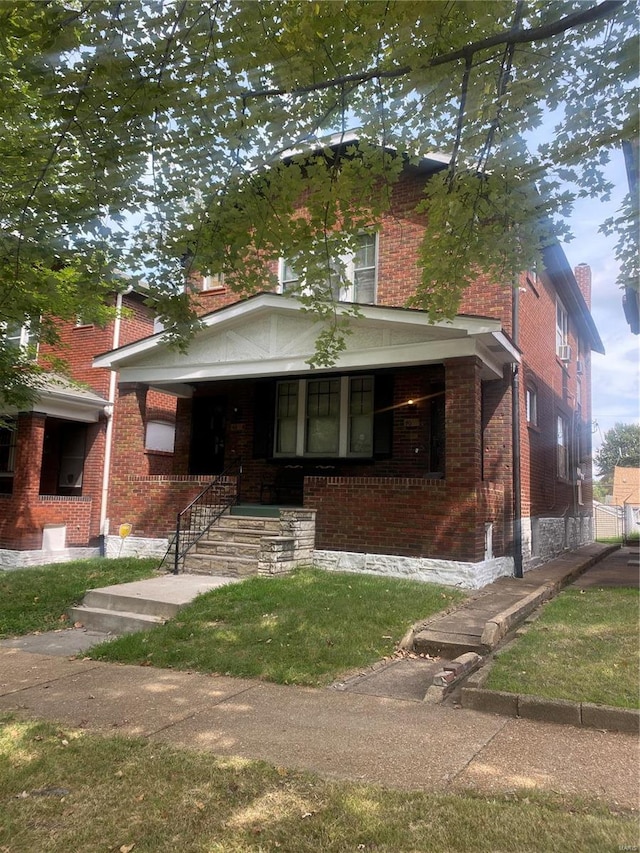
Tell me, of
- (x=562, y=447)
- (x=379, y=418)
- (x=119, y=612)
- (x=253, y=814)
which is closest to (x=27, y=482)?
(x=119, y=612)

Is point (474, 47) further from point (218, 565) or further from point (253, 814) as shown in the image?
point (218, 565)

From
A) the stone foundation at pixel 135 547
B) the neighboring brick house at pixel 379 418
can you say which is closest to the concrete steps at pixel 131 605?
the neighboring brick house at pixel 379 418

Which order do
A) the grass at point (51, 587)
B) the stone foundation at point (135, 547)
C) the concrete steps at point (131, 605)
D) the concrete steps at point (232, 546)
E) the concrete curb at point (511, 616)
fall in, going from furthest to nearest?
1. the stone foundation at point (135, 547)
2. the concrete steps at point (232, 546)
3. the grass at point (51, 587)
4. the concrete steps at point (131, 605)
5. the concrete curb at point (511, 616)

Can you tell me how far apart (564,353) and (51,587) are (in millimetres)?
13019

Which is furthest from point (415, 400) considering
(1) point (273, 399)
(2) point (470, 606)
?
(2) point (470, 606)

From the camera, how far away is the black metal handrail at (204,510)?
1030cm

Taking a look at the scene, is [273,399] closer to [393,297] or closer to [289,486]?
[289,486]

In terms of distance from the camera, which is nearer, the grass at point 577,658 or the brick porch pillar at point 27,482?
the grass at point 577,658

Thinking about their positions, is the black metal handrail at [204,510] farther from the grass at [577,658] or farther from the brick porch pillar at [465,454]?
the grass at [577,658]

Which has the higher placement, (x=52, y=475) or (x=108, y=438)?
(x=108, y=438)

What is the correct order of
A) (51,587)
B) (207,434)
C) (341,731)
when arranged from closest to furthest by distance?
(341,731) < (51,587) < (207,434)

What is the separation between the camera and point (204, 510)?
1101cm

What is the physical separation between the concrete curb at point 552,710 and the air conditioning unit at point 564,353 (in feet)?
40.9

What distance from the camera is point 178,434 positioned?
13.4 meters
